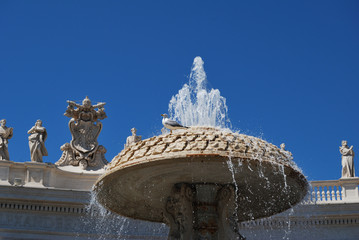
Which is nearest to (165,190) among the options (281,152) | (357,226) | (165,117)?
(165,117)

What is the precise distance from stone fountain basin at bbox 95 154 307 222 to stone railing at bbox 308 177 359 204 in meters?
8.88

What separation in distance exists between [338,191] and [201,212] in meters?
11.0

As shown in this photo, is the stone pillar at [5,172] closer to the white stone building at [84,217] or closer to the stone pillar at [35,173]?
the white stone building at [84,217]

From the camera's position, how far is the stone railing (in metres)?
19.2

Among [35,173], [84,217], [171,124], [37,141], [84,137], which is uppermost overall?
[84,137]

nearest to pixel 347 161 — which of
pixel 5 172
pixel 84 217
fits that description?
pixel 84 217

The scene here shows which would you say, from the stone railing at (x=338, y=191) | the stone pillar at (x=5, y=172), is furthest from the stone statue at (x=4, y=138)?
the stone railing at (x=338, y=191)

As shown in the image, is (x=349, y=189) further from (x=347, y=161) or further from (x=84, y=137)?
(x=84, y=137)

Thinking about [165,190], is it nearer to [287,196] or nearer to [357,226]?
[287,196]

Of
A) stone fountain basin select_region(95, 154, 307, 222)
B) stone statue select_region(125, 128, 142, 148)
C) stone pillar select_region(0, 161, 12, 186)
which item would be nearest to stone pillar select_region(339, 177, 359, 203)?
stone statue select_region(125, 128, 142, 148)

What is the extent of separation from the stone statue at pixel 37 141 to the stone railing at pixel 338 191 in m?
8.51

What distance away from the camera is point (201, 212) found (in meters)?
9.41

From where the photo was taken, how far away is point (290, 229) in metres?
18.8

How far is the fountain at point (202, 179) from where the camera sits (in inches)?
347
